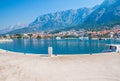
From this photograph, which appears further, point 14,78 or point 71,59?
point 71,59

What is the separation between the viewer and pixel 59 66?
19.9 metres

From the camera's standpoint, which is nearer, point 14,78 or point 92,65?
point 14,78

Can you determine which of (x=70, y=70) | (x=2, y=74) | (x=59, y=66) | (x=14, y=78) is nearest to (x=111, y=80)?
(x=70, y=70)

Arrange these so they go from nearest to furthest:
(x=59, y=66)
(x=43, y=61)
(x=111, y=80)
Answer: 1. (x=111, y=80)
2. (x=59, y=66)
3. (x=43, y=61)

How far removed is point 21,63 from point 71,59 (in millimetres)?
4792

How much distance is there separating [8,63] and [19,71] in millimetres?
2719

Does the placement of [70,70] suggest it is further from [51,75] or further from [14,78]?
[14,78]

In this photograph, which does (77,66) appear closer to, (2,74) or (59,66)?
(59,66)

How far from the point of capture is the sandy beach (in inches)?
679

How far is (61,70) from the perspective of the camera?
18891 mm

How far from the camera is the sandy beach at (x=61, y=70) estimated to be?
17.2 m

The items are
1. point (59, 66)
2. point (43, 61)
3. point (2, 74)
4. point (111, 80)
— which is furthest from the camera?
point (43, 61)

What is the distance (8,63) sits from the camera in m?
20.9

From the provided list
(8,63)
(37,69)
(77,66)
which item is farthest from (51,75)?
(8,63)
